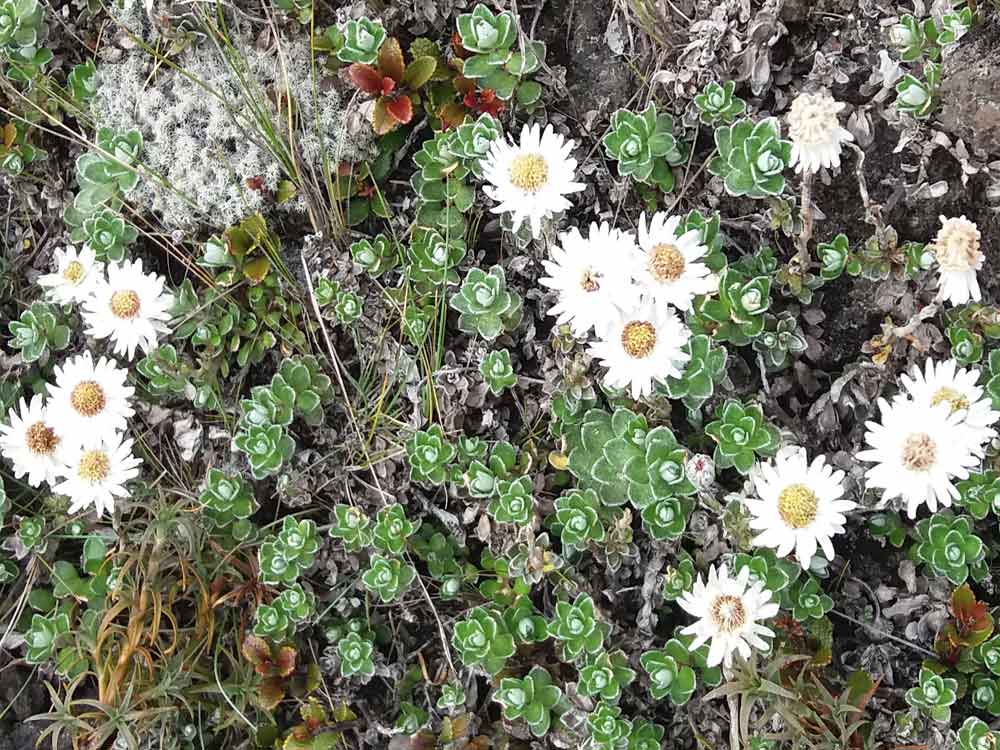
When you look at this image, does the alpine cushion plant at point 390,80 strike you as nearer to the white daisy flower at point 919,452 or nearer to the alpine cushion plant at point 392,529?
the alpine cushion plant at point 392,529

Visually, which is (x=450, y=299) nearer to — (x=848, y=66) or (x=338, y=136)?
(x=338, y=136)

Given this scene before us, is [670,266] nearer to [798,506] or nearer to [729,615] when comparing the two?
[798,506]

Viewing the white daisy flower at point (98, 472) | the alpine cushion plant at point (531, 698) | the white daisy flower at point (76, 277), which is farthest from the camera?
the white daisy flower at point (76, 277)

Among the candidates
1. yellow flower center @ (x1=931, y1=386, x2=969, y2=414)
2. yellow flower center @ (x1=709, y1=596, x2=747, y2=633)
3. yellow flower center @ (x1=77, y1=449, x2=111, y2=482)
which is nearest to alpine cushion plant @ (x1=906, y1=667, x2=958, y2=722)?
yellow flower center @ (x1=709, y1=596, x2=747, y2=633)

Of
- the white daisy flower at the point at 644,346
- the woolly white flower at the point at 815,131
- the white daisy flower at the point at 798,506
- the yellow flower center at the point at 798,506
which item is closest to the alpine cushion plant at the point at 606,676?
the white daisy flower at the point at 798,506

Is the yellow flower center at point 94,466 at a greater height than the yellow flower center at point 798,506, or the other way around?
the yellow flower center at point 798,506

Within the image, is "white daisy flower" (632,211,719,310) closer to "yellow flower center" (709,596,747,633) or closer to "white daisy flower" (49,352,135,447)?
"yellow flower center" (709,596,747,633)

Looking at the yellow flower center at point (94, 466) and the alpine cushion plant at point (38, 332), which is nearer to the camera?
the yellow flower center at point (94, 466)

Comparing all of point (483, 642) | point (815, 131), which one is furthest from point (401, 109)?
point (483, 642)
